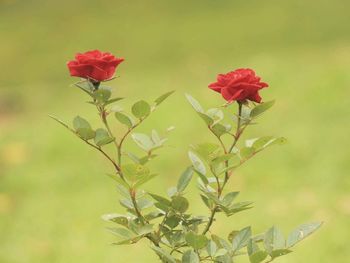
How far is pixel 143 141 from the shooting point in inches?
86.5

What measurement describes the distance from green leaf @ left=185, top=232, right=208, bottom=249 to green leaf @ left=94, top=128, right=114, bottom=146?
34 centimetres

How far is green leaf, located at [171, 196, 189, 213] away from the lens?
2.04 metres

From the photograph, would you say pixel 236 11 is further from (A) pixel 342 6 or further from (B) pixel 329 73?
(B) pixel 329 73

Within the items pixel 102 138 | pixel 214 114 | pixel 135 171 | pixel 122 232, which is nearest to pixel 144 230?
pixel 122 232

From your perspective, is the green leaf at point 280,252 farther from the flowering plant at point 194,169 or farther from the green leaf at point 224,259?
the green leaf at point 224,259

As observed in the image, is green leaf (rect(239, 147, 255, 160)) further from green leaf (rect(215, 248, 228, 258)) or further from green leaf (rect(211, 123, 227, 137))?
green leaf (rect(215, 248, 228, 258))

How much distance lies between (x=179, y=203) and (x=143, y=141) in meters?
0.25

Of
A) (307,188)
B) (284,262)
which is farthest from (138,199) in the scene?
(307,188)

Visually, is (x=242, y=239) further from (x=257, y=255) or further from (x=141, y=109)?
(x=141, y=109)

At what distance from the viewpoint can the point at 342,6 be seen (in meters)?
11.2

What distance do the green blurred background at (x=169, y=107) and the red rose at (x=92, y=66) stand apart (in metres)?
2.75

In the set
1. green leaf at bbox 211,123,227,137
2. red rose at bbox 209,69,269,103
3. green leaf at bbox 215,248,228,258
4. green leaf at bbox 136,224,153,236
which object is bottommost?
green leaf at bbox 215,248,228,258

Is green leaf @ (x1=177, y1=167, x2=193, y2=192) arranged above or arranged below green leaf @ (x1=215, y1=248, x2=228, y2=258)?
above

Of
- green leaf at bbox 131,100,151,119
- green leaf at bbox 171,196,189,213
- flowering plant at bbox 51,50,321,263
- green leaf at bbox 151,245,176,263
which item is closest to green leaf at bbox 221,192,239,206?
flowering plant at bbox 51,50,321,263
